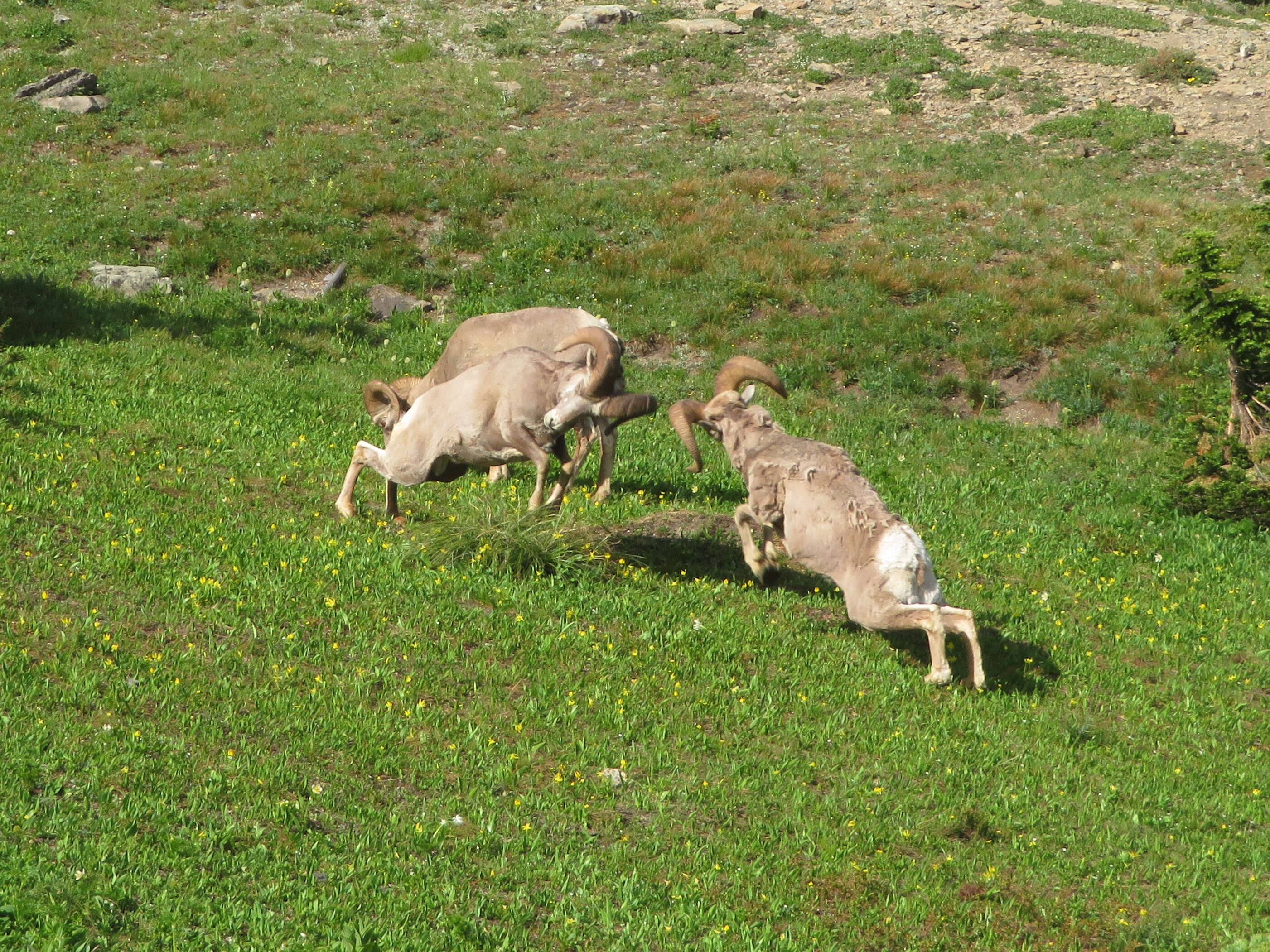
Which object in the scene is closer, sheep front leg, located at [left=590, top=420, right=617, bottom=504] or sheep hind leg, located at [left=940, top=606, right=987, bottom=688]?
sheep hind leg, located at [left=940, top=606, right=987, bottom=688]

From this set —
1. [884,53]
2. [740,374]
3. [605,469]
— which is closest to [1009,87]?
[884,53]

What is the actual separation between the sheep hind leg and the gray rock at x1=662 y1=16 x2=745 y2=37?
28042 millimetres

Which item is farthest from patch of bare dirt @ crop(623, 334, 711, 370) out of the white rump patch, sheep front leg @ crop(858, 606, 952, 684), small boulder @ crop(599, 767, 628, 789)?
small boulder @ crop(599, 767, 628, 789)

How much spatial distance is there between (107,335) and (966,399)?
13183mm

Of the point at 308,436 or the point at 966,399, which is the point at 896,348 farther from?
the point at 308,436

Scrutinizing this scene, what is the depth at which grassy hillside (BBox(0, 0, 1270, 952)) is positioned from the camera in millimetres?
7664

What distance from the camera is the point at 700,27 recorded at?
3591 cm

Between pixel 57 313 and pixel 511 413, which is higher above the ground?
pixel 511 413

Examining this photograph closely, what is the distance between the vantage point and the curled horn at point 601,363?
11.7 metres

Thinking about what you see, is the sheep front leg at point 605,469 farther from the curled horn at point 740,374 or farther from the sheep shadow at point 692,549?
the curled horn at point 740,374

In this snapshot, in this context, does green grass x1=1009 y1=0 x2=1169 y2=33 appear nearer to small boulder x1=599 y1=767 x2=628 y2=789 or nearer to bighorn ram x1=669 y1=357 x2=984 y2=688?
bighorn ram x1=669 y1=357 x2=984 y2=688

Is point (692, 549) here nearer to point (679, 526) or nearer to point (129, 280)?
point (679, 526)

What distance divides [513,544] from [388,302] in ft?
37.2

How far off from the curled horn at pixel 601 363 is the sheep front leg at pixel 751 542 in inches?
67.1
